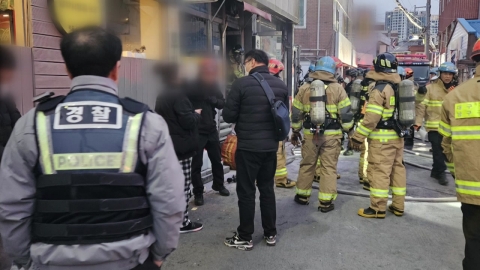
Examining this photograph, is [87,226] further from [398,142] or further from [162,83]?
[398,142]

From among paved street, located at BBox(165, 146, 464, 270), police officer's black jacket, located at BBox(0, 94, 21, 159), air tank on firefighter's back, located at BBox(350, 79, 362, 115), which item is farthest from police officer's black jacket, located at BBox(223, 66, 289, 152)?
air tank on firefighter's back, located at BBox(350, 79, 362, 115)

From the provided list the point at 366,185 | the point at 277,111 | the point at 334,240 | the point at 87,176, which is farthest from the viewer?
the point at 366,185

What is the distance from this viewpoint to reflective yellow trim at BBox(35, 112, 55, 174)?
1729 mm

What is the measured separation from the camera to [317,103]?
527 cm

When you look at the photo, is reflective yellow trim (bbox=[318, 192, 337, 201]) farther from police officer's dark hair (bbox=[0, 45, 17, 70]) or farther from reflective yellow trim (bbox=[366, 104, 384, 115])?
police officer's dark hair (bbox=[0, 45, 17, 70])

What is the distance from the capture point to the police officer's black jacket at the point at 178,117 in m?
4.33

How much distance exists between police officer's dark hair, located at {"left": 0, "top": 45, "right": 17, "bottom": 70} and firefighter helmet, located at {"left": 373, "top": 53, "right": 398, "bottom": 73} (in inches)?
156

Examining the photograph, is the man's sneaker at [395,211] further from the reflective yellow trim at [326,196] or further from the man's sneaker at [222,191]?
the man's sneaker at [222,191]

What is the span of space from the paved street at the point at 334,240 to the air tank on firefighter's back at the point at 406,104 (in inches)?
46.7

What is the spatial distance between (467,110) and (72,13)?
11.7 feet

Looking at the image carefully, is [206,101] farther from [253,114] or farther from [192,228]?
[192,228]

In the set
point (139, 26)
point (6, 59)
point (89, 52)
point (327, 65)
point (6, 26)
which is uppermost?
point (139, 26)

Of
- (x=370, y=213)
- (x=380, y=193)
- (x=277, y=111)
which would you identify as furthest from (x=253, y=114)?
(x=370, y=213)

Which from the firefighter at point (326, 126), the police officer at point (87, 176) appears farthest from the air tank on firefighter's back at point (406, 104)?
the police officer at point (87, 176)
